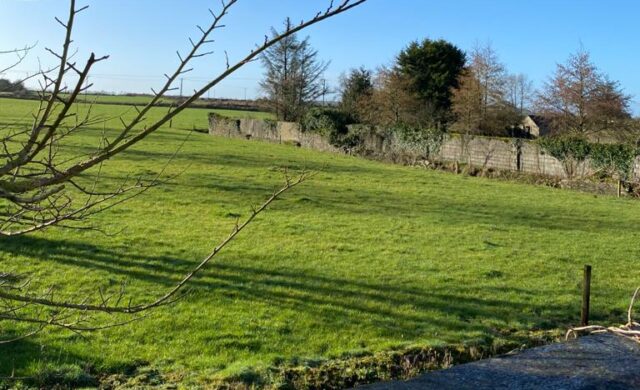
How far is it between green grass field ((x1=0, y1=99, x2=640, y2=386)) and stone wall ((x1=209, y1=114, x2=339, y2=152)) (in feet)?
60.4

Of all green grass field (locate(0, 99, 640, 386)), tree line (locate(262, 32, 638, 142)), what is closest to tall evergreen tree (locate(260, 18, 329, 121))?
tree line (locate(262, 32, 638, 142))

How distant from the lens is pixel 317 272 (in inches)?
345

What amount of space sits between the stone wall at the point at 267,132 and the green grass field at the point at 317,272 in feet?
60.4

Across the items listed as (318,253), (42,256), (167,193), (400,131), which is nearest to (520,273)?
(318,253)

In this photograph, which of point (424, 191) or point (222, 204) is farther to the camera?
point (424, 191)

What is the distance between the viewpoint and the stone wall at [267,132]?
35.5 meters

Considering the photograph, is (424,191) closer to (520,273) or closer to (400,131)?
(520,273)

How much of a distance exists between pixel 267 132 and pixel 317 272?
1283 inches

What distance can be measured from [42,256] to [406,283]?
5226 millimetres

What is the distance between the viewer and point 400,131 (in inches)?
1193

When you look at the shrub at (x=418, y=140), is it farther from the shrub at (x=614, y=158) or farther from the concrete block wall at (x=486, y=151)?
the shrub at (x=614, y=158)

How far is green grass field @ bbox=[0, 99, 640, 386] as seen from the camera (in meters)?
5.78

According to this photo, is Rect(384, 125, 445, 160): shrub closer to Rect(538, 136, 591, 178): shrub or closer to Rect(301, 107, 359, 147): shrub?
Rect(301, 107, 359, 147): shrub

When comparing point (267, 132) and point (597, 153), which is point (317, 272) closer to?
point (597, 153)
